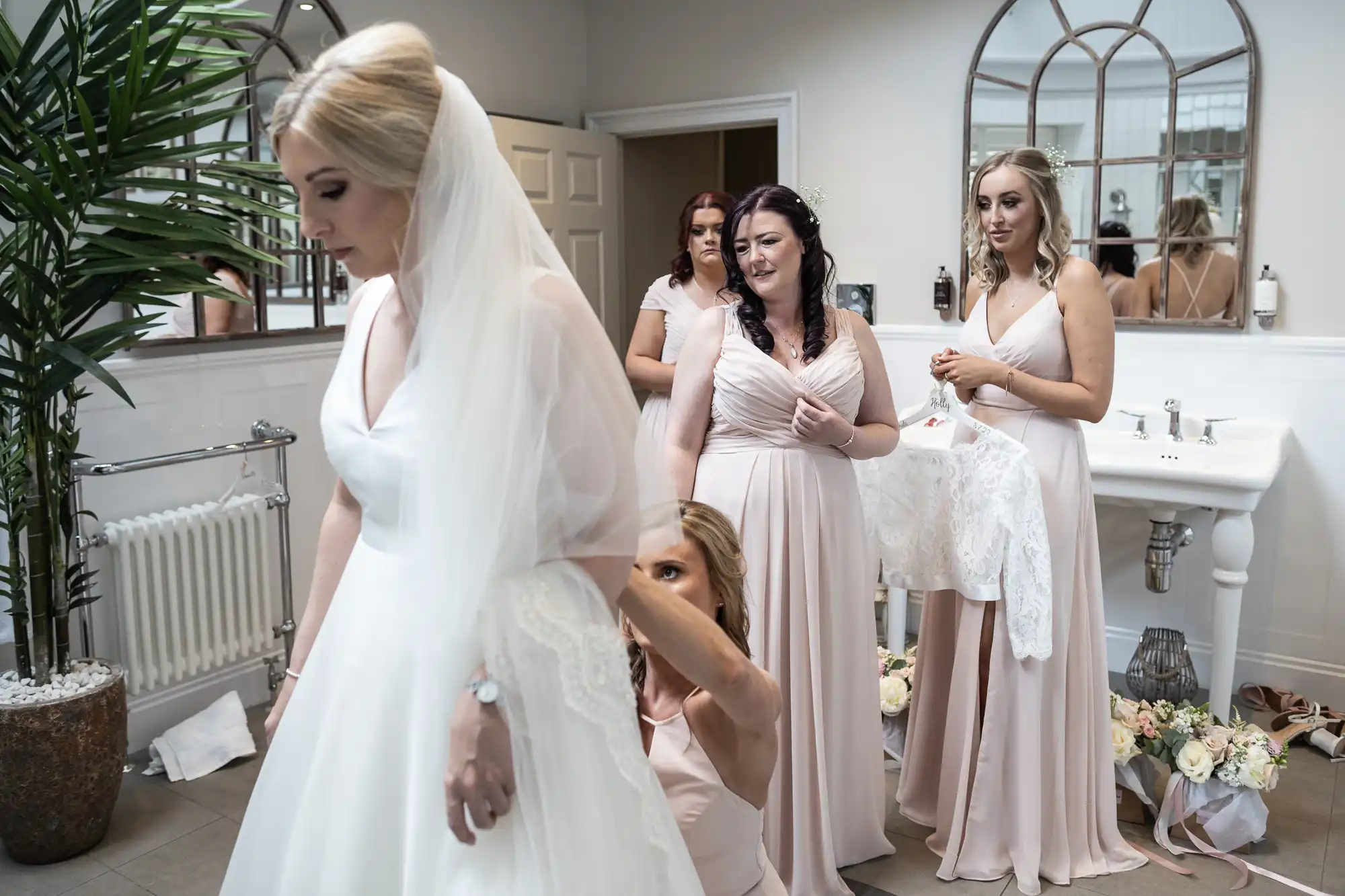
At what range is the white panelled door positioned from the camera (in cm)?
441

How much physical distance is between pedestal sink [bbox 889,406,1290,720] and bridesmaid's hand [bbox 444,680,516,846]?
239cm

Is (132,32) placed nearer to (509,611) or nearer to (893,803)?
(509,611)

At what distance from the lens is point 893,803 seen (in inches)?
116

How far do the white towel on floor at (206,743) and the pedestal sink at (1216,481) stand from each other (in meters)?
1.96

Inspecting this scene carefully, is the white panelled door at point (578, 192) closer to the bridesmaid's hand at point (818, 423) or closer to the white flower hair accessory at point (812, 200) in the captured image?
the white flower hair accessory at point (812, 200)

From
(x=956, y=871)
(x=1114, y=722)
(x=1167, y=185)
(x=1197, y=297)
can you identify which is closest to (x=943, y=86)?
(x=1167, y=185)

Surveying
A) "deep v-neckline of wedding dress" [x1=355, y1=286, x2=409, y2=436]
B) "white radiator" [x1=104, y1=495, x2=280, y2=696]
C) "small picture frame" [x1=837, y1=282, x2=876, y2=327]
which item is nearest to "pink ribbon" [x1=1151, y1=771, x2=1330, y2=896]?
"small picture frame" [x1=837, y1=282, x2=876, y2=327]

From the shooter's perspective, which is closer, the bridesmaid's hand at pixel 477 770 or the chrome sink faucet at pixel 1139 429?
the bridesmaid's hand at pixel 477 770

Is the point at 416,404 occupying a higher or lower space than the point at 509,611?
higher

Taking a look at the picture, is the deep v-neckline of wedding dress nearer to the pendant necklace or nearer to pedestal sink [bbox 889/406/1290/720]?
the pendant necklace

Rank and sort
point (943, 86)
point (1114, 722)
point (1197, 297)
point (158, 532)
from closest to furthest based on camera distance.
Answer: point (1114, 722) → point (158, 532) → point (1197, 297) → point (943, 86)

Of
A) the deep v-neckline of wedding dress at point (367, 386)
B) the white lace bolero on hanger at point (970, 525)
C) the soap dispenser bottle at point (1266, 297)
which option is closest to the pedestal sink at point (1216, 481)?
the soap dispenser bottle at point (1266, 297)

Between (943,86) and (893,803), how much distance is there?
2501 millimetres

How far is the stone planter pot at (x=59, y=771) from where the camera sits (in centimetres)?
254
